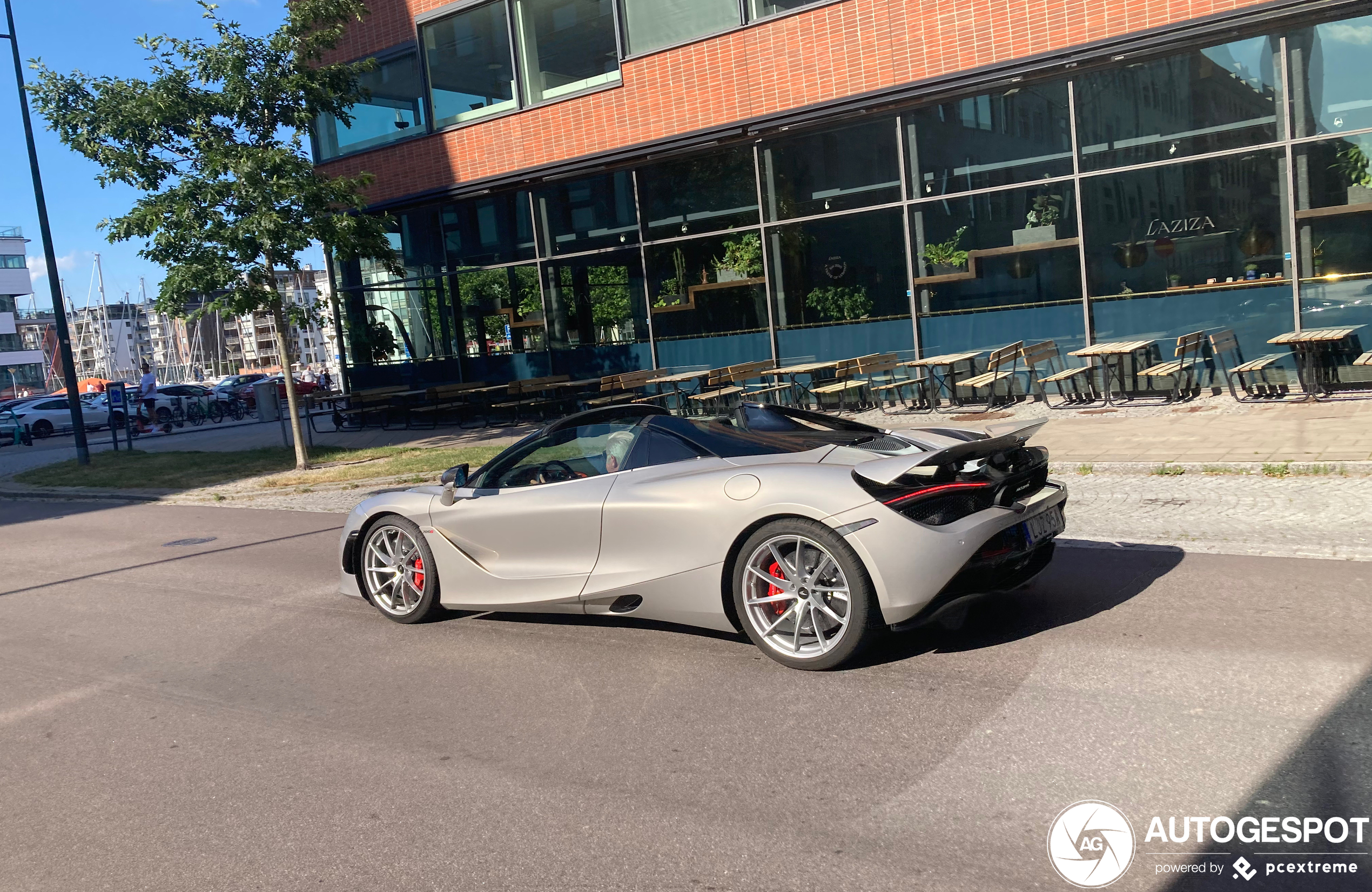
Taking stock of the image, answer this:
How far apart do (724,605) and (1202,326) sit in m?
11.3

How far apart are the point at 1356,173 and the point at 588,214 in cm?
1219

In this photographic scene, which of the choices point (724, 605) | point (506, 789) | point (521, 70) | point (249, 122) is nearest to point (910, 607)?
point (724, 605)

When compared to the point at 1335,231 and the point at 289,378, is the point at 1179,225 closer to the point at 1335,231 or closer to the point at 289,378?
the point at 1335,231

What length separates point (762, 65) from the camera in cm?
1772

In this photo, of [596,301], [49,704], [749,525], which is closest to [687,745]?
[749,525]

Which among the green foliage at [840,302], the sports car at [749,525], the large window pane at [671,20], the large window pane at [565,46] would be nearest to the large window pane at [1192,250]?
the green foliage at [840,302]

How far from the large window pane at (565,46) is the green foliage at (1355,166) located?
11.2 meters

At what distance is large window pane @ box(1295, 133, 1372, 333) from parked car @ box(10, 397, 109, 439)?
37126 mm

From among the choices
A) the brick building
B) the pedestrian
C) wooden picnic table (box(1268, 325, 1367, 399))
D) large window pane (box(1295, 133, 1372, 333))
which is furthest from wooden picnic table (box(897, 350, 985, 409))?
the pedestrian

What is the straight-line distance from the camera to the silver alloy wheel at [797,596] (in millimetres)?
5285

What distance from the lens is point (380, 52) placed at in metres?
22.8

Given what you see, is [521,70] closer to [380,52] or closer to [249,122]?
[380,52]

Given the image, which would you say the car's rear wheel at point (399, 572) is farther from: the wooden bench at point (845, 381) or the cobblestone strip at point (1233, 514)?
the wooden bench at point (845, 381)

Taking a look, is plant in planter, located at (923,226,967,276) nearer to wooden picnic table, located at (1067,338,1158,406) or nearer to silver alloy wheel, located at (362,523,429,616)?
wooden picnic table, located at (1067,338,1158,406)
